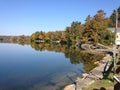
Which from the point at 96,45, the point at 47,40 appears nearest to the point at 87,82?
the point at 96,45

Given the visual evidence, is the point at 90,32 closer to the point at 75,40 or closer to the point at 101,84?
the point at 75,40

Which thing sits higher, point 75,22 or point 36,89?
point 75,22

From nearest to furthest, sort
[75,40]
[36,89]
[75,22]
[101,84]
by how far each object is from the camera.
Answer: [101,84] < [36,89] < [75,40] < [75,22]

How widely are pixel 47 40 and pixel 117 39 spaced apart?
5212 inches

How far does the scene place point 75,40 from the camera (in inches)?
3713

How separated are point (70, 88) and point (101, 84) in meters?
2.61

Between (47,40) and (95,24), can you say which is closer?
(95,24)

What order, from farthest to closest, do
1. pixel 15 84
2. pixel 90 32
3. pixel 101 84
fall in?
pixel 90 32
pixel 15 84
pixel 101 84

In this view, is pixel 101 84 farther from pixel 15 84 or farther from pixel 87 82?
pixel 15 84

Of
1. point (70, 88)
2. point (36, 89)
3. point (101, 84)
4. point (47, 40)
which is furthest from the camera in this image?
point (47, 40)

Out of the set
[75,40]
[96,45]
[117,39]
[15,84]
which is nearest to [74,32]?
[75,40]

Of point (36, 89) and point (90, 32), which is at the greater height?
point (90, 32)

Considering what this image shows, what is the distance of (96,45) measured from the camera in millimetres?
64812

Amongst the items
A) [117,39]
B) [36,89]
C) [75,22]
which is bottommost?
[36,89]
